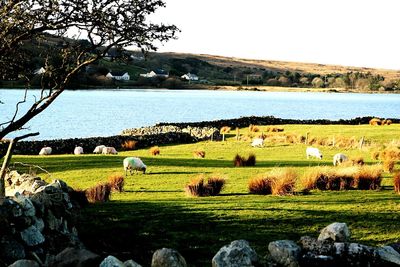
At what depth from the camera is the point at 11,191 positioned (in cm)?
1520

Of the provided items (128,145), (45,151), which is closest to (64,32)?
(45,151)

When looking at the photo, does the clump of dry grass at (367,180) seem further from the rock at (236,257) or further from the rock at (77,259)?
the rock at (77,259)

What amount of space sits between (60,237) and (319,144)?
115 feet

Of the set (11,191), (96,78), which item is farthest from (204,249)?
(96,78)

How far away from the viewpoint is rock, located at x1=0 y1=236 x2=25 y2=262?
978 centimetres

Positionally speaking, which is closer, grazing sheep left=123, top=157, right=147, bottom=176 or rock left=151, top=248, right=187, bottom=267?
rock left=151, top=248, right=187, bottom=267

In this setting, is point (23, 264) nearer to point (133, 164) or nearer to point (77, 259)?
point (77, 259)

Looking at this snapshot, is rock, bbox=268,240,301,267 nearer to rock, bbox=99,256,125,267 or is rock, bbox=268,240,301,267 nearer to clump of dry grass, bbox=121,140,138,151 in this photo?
rock, bbox=99,256,125,267

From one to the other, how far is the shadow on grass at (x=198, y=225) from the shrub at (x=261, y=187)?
2462mm

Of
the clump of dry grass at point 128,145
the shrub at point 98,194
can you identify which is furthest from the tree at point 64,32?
the clump of dry grass at point 128,145

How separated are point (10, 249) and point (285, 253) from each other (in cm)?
511

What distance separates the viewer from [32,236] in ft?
35.0

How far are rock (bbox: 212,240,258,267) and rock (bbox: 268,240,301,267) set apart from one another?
0.57m

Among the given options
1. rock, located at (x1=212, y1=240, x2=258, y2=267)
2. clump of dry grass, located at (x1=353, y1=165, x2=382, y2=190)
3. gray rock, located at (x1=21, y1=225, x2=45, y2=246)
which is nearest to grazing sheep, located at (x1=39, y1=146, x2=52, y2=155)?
clump of dry grass, located at (x1=353, y1=165, x2=382, y2=190)
